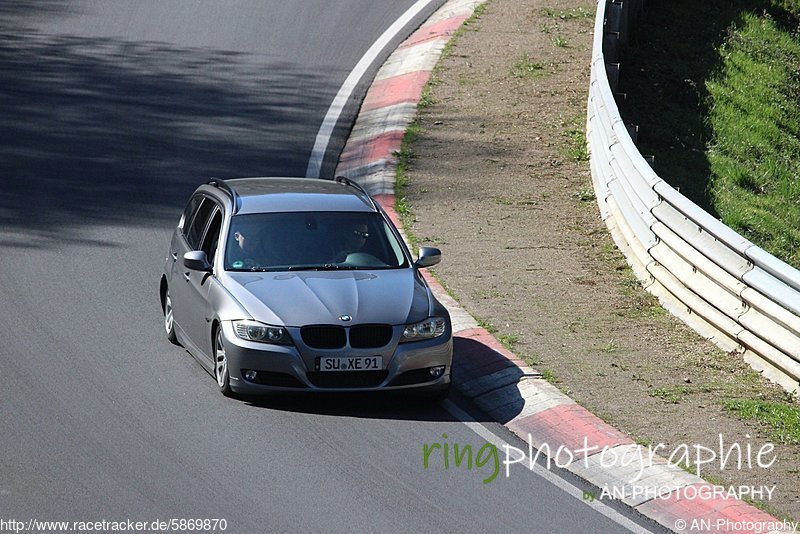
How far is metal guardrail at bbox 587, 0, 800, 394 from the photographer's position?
1043cm

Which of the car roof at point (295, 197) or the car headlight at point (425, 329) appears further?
the car roof at point (295, 197)

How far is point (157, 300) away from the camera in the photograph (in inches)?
500

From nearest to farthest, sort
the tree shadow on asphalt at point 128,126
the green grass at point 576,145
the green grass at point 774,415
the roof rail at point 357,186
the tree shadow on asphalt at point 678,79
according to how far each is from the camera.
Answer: the green grass at point 774,415 → the roof rail at point 357,186 → the tree shadow on asphalt at point 128,126 → the green grass at point 576,145 → the tree shadow on asphalt at point 678,79

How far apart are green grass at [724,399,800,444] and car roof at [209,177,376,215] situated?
11.8 ft

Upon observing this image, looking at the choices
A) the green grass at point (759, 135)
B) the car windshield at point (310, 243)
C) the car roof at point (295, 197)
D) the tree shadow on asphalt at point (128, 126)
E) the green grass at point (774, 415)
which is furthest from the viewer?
the green grass at point (759, 135)

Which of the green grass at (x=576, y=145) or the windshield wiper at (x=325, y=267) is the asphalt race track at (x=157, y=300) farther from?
the green grass at (x=576, y=145)

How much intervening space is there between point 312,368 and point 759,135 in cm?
1252

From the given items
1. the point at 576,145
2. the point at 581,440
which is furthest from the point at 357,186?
the point at 576,145

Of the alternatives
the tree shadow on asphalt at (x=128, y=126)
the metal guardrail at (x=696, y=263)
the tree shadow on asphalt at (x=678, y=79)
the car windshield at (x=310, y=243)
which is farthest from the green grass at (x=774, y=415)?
the tree shadow on asphalt at (x=128, y=126)

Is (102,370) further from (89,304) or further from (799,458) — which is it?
(799,458)

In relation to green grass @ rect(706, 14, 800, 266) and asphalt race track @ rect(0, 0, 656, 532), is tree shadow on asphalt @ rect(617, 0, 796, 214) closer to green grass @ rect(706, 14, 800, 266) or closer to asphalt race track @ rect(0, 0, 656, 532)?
green grass @ rect(706, 14, 800, 266)

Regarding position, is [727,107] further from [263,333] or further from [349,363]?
[263,333]

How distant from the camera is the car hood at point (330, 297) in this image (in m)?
9.80

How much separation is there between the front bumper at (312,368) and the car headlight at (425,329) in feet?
0.16
